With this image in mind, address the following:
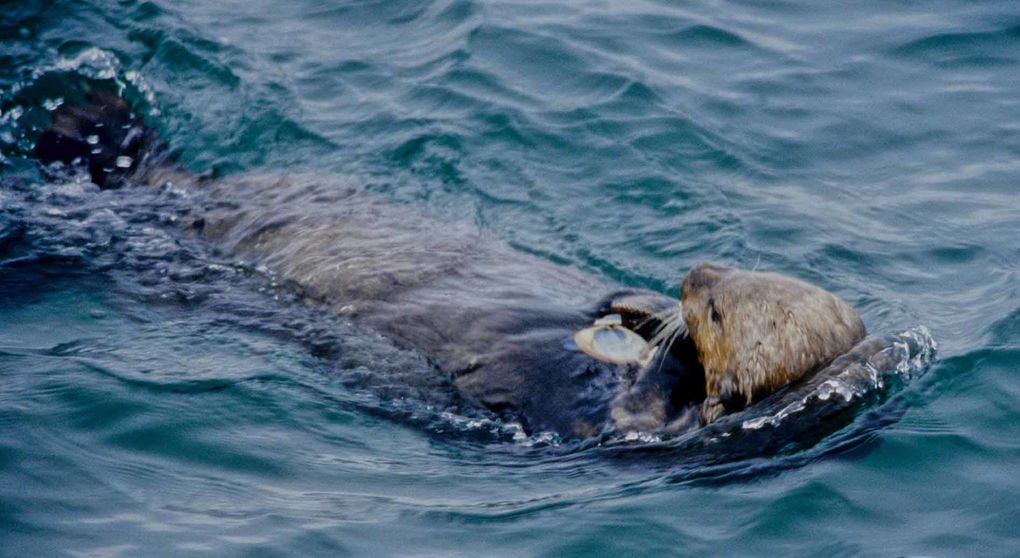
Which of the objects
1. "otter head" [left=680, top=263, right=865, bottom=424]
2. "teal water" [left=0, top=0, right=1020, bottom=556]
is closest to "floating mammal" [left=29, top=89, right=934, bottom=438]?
"otter head" [left=680, top=263, right=865, bottom=424]

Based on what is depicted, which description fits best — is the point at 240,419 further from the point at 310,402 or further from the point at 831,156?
the point at 831,156

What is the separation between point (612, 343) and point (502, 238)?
1.87 metres

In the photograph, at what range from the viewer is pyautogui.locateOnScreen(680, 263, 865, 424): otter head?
4621 millimetres

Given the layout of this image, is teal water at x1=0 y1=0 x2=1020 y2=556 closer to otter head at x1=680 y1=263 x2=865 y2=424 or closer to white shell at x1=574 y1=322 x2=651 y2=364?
otter head at x1=680 y1=263 x2=865 y2=424

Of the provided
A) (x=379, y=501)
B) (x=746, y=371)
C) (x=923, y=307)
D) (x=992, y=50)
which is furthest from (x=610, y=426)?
(x=992, y=50)

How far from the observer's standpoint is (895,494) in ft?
14.4

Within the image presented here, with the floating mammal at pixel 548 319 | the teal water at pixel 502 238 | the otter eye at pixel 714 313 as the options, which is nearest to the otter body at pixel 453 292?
the floating mammal at pixel 548 319

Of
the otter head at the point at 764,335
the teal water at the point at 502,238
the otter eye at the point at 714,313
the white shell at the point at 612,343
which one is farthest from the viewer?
the white shell at the point at 612,343

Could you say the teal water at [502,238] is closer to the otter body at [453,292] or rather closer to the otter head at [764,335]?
the otter body at [453,292]

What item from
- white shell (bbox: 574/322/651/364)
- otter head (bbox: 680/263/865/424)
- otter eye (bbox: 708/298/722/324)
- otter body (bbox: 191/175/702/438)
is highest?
otter body (bbox: 191/175/702/438)

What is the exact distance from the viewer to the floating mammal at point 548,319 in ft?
15.3

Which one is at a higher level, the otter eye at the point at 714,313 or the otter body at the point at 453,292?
the otter body at the point at 453,292

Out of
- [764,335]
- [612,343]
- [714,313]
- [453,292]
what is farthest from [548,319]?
Result: [764,335]

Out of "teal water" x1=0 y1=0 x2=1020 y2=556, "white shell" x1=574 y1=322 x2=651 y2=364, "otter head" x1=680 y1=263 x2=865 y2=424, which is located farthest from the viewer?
"white shell" x1=574 y1=322 x2=651 y2=364
